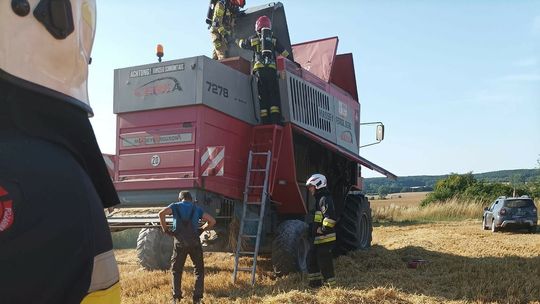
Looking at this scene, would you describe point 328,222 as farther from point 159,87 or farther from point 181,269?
point 159,87

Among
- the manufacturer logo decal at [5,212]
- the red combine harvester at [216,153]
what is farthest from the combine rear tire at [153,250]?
the manufacturer logo decal at [5,212]

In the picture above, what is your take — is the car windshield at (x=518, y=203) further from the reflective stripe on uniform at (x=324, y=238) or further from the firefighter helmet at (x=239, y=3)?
the reflective stripe on uniform at (x=324, y=238)

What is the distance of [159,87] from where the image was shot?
317 inches

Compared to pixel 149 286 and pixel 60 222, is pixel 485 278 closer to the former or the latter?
pixel 149 286

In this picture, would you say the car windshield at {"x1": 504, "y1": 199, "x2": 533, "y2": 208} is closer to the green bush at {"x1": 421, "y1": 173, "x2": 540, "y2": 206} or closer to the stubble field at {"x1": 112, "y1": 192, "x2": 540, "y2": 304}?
the stubble field at {"x1": 112, "y1": 192, "x2": 540, "y2": 304}

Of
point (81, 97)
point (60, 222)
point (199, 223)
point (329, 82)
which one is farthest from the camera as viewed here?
point (329, 82)

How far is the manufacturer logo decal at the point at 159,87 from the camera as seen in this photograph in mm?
7918

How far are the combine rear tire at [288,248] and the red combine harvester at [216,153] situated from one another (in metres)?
0.01

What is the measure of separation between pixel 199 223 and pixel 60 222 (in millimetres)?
6072

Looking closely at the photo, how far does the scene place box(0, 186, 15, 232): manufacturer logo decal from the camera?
127 centimetres

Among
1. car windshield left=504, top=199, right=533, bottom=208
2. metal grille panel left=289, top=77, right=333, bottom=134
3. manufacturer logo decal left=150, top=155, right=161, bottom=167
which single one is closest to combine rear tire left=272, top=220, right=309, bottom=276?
metal grille panel left=289, top=77, right=333, bottom=134

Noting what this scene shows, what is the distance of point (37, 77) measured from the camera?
4.77 feet

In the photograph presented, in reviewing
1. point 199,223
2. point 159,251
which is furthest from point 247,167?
point 159,251

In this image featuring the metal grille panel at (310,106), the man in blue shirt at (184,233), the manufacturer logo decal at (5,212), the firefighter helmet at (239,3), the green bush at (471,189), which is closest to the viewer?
the manufacturer logo decal at (5,212)
